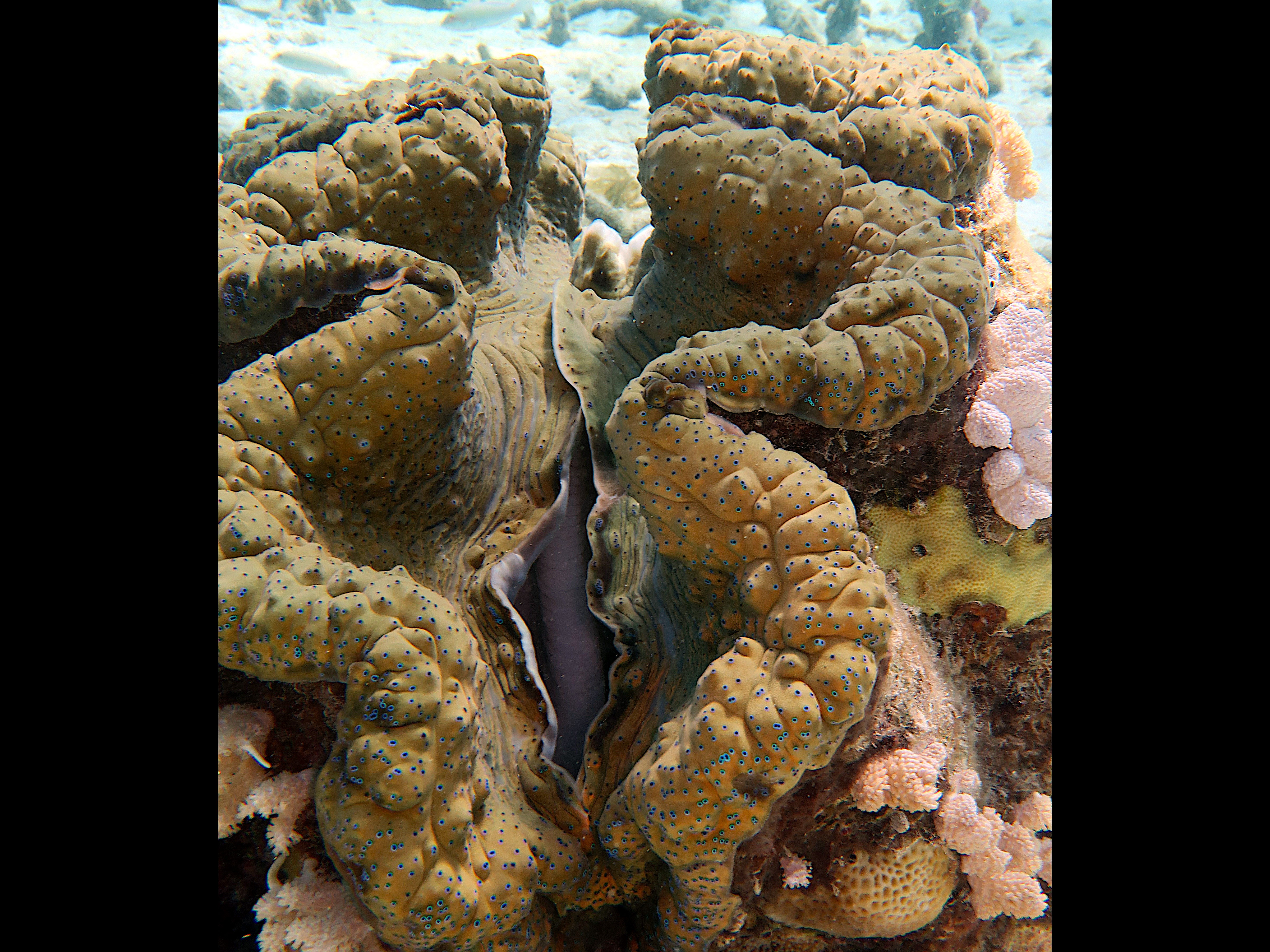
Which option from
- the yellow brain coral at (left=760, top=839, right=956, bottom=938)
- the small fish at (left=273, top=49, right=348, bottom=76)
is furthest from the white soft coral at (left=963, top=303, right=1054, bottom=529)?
the small fish at (left=273, top=49, right=348, bottom=76)

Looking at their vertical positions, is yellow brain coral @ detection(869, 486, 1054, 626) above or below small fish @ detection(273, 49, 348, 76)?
above

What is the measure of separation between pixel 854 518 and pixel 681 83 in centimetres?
194

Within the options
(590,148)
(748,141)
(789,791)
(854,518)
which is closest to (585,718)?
(789,791)

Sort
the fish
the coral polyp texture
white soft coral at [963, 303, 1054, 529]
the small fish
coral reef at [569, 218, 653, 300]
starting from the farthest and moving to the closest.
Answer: the fish, the small fish, coral reef at [569, 218, 653, 300], white soft coral at [963, 303, 1054, 529], the coral polyp texture

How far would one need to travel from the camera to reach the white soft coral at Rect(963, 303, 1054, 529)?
6.28 feet

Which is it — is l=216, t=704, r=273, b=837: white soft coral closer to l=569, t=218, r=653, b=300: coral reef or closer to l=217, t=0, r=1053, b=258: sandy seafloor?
l=569, t=218, r=653, b=300: coral reef

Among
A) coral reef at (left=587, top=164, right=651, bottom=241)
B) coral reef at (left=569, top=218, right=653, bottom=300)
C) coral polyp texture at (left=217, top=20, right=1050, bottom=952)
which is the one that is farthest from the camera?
coral reef at (left=587, top=164, right=651, bottom=241)

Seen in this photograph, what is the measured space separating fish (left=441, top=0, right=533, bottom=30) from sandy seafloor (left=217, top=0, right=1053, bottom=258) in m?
0.20

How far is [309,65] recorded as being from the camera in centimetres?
1438

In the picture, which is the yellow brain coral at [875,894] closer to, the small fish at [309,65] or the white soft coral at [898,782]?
the white soft coral at [898,782]

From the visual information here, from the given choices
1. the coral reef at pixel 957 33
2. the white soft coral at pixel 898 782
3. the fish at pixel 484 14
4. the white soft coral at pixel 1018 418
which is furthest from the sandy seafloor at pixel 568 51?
the white soft coral at pixel 898 782

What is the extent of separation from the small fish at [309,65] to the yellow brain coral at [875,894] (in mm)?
17190

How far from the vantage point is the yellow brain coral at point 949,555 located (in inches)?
79.3
